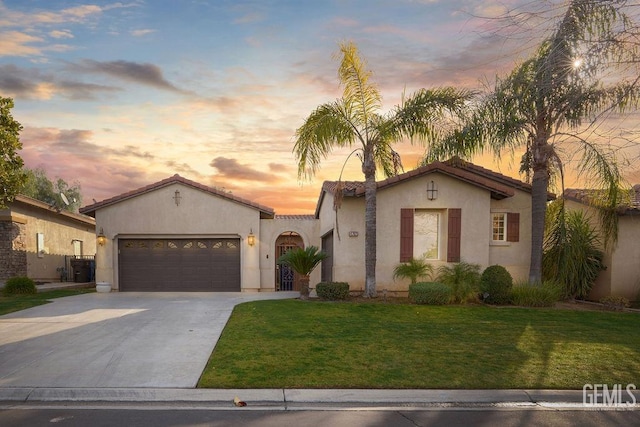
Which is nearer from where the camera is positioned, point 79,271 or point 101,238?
point 101,238

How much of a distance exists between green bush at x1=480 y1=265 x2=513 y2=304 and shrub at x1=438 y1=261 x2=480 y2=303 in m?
0.28

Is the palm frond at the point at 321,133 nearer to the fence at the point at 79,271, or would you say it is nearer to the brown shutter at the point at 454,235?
the brown shutter at the point at 454,235

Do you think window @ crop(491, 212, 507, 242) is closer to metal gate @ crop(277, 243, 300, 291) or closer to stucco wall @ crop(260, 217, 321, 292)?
stucco wall @ crop(260, 217, 321, 292)

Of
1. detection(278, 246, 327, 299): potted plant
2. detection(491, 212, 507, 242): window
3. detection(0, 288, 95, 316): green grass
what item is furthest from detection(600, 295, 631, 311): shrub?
detection(0, 288, 95, 316): green grass

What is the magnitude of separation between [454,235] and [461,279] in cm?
192

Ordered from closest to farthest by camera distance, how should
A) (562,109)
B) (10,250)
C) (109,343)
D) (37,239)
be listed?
(109,343)
(562,109)
(10,250)
(37,239)

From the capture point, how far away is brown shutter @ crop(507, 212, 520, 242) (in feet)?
54.2

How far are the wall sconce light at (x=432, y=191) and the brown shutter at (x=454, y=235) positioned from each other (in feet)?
2.50

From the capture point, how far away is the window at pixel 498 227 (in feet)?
55.1

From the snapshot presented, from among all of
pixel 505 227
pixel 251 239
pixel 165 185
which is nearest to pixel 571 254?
pixel 505 227

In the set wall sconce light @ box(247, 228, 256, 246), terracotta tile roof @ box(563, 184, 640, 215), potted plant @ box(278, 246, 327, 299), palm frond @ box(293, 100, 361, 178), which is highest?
palm frond @ box(293, 100, 361, 178)

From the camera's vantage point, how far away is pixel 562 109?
12359 mm

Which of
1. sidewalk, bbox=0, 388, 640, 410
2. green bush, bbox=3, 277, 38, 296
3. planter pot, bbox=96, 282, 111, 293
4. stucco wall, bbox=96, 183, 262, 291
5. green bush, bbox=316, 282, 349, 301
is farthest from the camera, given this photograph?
stucco wall, bbox=96, 183, 262, 291

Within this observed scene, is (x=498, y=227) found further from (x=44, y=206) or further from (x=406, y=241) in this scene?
(x=44, y=206)
